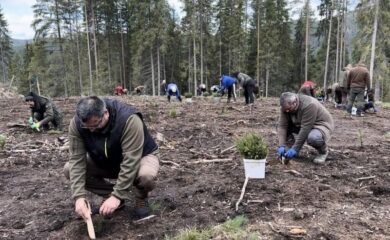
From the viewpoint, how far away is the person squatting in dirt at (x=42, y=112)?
883cm

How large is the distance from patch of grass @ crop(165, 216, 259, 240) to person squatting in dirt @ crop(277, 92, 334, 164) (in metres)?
2.11

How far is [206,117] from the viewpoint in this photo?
11750 mm

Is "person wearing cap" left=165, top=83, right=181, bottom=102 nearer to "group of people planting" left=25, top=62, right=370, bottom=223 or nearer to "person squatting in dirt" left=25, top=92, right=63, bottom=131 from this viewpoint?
"person squatting in dirt" left=25, top=92, right=63, bottom=131

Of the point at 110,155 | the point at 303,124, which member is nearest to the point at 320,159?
the point at 303,124

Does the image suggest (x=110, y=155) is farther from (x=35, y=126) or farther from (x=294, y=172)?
(x=35, y=126)

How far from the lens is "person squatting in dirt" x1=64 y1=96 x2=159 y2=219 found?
3.48 metres

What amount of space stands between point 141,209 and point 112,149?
75 cm

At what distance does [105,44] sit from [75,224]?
40376 mm

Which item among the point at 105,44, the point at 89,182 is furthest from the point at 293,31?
the point at 89,182

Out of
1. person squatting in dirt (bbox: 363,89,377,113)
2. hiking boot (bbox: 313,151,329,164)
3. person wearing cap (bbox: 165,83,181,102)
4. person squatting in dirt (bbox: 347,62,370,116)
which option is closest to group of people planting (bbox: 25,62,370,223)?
hiking boot (bbox: 313,151,329,164)

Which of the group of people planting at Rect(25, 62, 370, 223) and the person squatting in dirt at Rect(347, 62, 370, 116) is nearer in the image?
the group of people planting at Rect(25, 62, 370, 223)

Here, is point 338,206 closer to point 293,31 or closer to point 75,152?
point 75,152

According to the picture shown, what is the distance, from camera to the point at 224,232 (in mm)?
3463

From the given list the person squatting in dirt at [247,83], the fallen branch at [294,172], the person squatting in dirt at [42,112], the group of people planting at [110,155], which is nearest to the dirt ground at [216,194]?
the fallen branch at [294,172]
